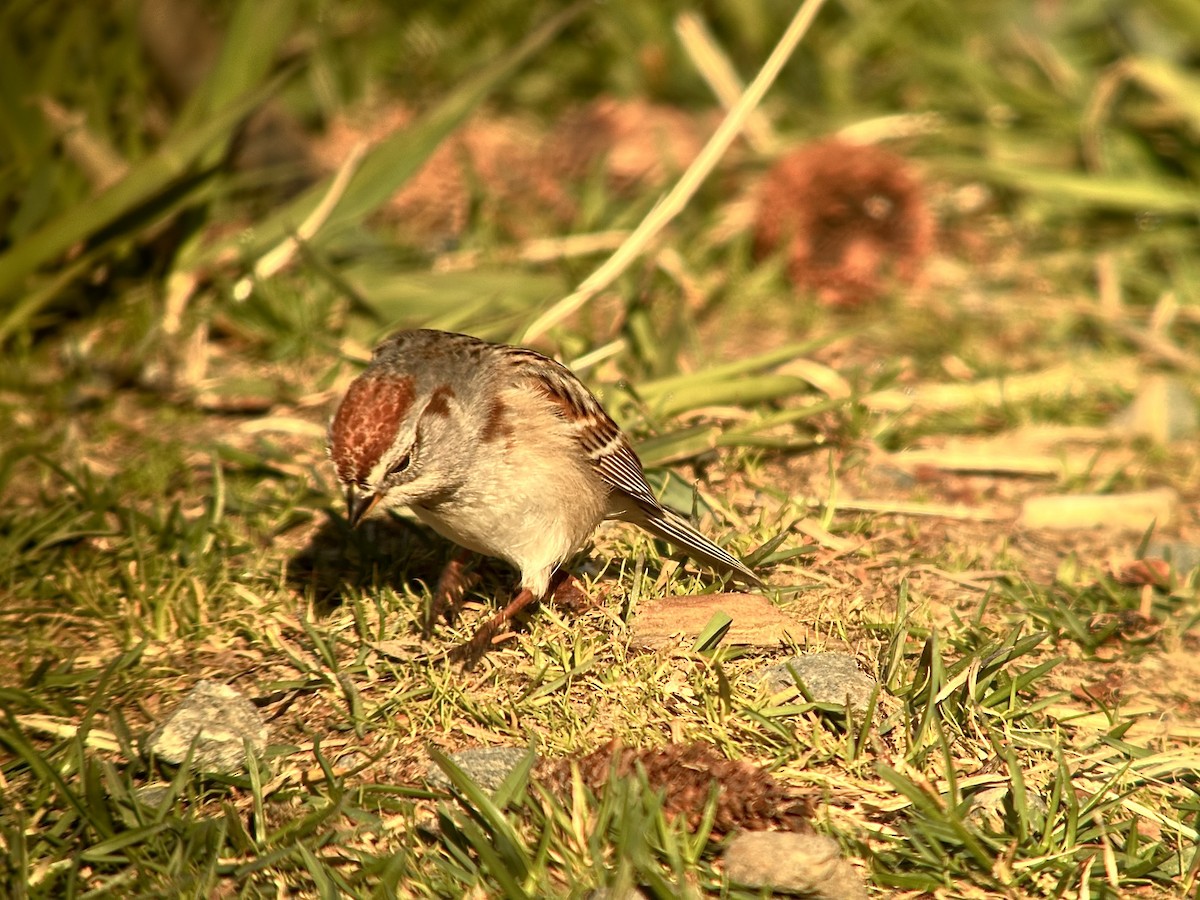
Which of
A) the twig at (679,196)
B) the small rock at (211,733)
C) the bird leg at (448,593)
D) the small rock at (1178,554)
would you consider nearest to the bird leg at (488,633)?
the bird leg at (448,593)

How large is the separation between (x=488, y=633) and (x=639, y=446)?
4.05 ft

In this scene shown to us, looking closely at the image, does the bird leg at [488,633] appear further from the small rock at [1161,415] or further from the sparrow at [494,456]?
the small rock at [1161,415]

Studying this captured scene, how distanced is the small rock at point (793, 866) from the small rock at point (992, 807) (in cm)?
41

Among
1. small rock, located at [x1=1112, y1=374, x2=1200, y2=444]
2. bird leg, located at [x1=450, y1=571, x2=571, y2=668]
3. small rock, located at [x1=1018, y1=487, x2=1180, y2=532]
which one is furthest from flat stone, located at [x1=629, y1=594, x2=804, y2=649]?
small rock, located at [x1=1112, y1=374, x2=1200, y2=444]

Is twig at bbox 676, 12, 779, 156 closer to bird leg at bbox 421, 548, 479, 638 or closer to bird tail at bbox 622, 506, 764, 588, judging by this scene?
bird tail at bbox 622, 506, 764, 588

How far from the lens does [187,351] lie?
5996mm

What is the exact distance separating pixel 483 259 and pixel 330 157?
1370mm

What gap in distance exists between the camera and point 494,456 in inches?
157

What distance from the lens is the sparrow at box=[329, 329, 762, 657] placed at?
3.76 meters

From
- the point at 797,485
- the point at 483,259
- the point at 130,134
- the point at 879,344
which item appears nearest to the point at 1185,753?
the point at 797,485

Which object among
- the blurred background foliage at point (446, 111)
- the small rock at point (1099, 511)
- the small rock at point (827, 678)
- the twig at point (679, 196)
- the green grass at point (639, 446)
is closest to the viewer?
the green grass at point (639, 446)

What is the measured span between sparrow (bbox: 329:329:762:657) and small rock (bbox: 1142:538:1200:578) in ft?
5.65

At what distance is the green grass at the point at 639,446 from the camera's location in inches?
137

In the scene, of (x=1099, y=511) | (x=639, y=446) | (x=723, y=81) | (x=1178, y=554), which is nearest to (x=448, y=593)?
(x=639, y=446)
